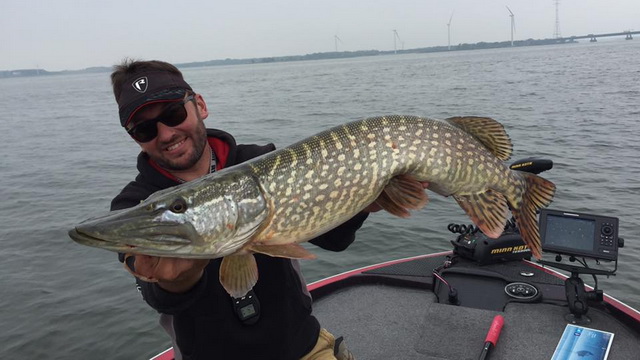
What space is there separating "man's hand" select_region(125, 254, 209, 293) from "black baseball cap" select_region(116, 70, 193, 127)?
0.75 m

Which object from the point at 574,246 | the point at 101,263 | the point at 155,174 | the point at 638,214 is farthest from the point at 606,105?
the point at 155,174

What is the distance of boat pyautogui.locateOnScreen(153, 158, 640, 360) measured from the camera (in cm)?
327

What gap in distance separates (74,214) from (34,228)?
79 cm

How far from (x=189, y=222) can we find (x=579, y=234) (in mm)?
3019

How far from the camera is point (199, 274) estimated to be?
1984 millimetres

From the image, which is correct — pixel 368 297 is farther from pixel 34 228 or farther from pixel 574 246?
pixel 34 228

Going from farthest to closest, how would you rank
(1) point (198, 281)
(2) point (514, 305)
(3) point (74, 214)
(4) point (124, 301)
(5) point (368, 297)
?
(3) point (74, 214)
(4) point (124, 301)
(5) point (368, 297)
(2) point (514, 305)
(1) point (198, 281)

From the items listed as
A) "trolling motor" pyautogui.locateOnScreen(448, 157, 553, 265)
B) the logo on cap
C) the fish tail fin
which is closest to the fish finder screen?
"trolling motor" pyautogui.locateOnScreen(448, 157, 553, 265)

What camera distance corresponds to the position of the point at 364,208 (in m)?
2.38

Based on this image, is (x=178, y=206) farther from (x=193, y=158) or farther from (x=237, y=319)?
(x=237, y=319)

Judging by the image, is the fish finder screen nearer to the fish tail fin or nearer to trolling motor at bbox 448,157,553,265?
trolling motor at bbox 448,157,553,265

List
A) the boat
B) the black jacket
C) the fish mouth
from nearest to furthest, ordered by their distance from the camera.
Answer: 1. the fish mouth
2. the black jacket
3. the boat

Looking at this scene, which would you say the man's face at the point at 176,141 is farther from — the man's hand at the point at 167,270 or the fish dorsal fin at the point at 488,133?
the fish dorsal fin at the point at 488,133

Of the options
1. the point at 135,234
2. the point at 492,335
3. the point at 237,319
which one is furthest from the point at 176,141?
the point at 492,335
